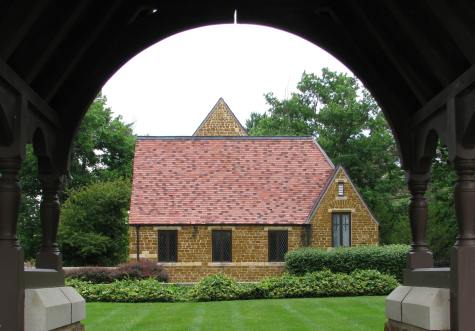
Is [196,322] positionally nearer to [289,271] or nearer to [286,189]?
[289,271]

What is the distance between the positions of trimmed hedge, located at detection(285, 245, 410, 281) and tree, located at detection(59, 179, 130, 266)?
9.75 m

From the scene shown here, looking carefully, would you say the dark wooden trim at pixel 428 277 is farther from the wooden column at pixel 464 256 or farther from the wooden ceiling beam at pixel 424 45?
the wooden ceiling beam at pixel 424 45

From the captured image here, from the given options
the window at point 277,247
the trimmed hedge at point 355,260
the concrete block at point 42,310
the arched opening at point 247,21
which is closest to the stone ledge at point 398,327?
the arched opening at point 247,21

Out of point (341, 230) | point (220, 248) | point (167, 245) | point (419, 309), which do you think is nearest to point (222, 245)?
point (220, 248)

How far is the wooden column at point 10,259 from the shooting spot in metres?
6.21

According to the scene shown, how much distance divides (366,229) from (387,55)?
918 inches

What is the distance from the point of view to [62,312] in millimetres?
7680

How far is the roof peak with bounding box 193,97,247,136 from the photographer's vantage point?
40.5 m

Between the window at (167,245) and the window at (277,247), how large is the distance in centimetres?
382

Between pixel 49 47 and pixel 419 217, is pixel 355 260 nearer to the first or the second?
pixel 419 217

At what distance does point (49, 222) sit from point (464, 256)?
485 centimetres

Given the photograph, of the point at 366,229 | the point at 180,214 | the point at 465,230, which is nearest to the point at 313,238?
the point at 366,229

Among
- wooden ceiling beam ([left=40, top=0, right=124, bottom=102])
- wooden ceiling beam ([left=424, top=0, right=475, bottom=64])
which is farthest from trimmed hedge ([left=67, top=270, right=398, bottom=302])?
wooden ceiling beam ([left=424, top=0, right=475, bottom=64])

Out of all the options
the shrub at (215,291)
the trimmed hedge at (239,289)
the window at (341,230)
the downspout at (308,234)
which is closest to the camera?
the trimmed hedge at (239,289)
